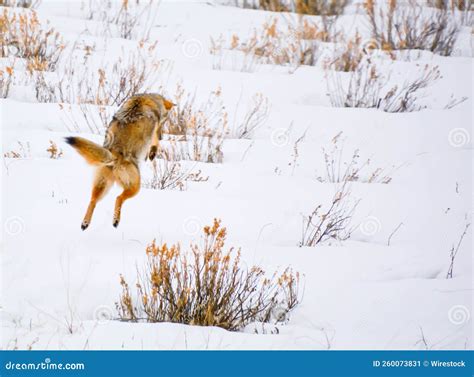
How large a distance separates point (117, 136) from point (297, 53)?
19.3 feet

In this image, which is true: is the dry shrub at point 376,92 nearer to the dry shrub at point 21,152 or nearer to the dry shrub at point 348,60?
the dry shrub at point 348,60

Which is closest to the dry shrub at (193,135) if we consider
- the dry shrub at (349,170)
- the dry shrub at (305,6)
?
the dry shrub at (349,170)

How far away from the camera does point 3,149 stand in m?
6.07

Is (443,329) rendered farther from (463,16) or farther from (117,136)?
(463,16)

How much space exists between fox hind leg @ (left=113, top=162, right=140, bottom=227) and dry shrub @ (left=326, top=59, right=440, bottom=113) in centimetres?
439

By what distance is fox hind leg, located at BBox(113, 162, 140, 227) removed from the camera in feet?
14.1

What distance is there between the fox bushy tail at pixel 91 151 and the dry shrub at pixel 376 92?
4.70 meters

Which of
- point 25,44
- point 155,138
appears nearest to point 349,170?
point 155,138

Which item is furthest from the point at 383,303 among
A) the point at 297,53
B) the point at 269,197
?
the point at 297,53

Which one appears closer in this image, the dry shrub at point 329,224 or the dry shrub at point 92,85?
the dry shrub at point 329,224

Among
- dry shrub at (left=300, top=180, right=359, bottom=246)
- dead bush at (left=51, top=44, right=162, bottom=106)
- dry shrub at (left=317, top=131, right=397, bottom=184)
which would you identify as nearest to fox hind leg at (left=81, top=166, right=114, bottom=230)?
dry shrub at (left=300, top=180, right=359, bottom=246)

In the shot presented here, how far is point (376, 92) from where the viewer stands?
8438 mm

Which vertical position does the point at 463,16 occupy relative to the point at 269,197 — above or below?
above

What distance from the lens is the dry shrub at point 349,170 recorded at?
6.25 meters
